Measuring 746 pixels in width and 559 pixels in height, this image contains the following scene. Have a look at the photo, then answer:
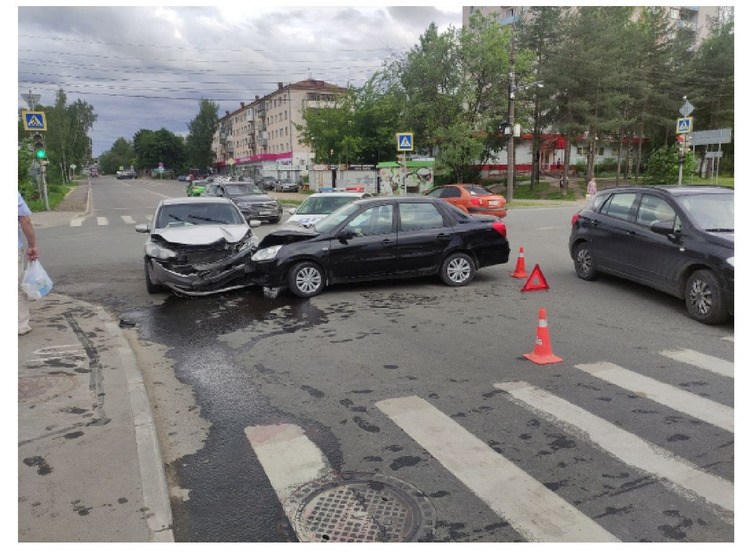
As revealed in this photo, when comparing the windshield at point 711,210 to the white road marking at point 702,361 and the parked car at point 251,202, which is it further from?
the parked car at point 251,202

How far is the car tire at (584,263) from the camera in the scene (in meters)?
9.95

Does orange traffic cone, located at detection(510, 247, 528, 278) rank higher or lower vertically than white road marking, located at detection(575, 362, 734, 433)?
higher

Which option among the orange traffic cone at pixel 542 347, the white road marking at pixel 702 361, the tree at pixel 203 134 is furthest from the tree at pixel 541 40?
the tree at pixel 203 134

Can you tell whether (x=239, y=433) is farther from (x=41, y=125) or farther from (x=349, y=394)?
(x=41, y=125)

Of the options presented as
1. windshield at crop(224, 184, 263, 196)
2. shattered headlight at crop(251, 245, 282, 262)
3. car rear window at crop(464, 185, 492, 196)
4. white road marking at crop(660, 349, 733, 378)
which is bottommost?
white road marking at crop(660, 349, 733, 378)

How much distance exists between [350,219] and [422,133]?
115ft

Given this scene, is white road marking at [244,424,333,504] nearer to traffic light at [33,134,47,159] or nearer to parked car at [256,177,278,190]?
traffic light at [33,134,47,159]

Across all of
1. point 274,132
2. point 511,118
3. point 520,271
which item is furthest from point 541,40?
point 274,132

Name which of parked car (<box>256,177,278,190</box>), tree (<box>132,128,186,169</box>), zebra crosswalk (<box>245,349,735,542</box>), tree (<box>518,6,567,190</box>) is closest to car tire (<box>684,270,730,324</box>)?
zebra crosswalk (<box>245,349,735,542</box>)

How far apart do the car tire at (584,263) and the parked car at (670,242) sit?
18 mm

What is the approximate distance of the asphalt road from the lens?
325cm

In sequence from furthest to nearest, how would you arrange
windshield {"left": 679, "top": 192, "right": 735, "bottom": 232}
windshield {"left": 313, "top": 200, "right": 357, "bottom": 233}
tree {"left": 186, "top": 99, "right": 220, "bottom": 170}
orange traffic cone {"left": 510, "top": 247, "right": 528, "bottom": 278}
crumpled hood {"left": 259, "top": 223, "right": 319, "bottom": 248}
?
tree {"left": 186, "top": 99, "right": 220, "bottom": 170} → orange traffic cone {"left": 510, "top": 247, "right": 528, "bottom": 278} → windshield {"left": 313, "top": 200, "right": 357, "bottom": 233} → crumpled hood {"left": 259, "top": 223, "right": 319, "bottom": 248} → windshield {"left": 679, "top": 192, "right": 735, "bottom": 232}

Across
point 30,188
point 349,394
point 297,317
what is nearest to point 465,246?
point 297,317

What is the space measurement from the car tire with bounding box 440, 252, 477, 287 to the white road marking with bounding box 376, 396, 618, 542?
203 inches
